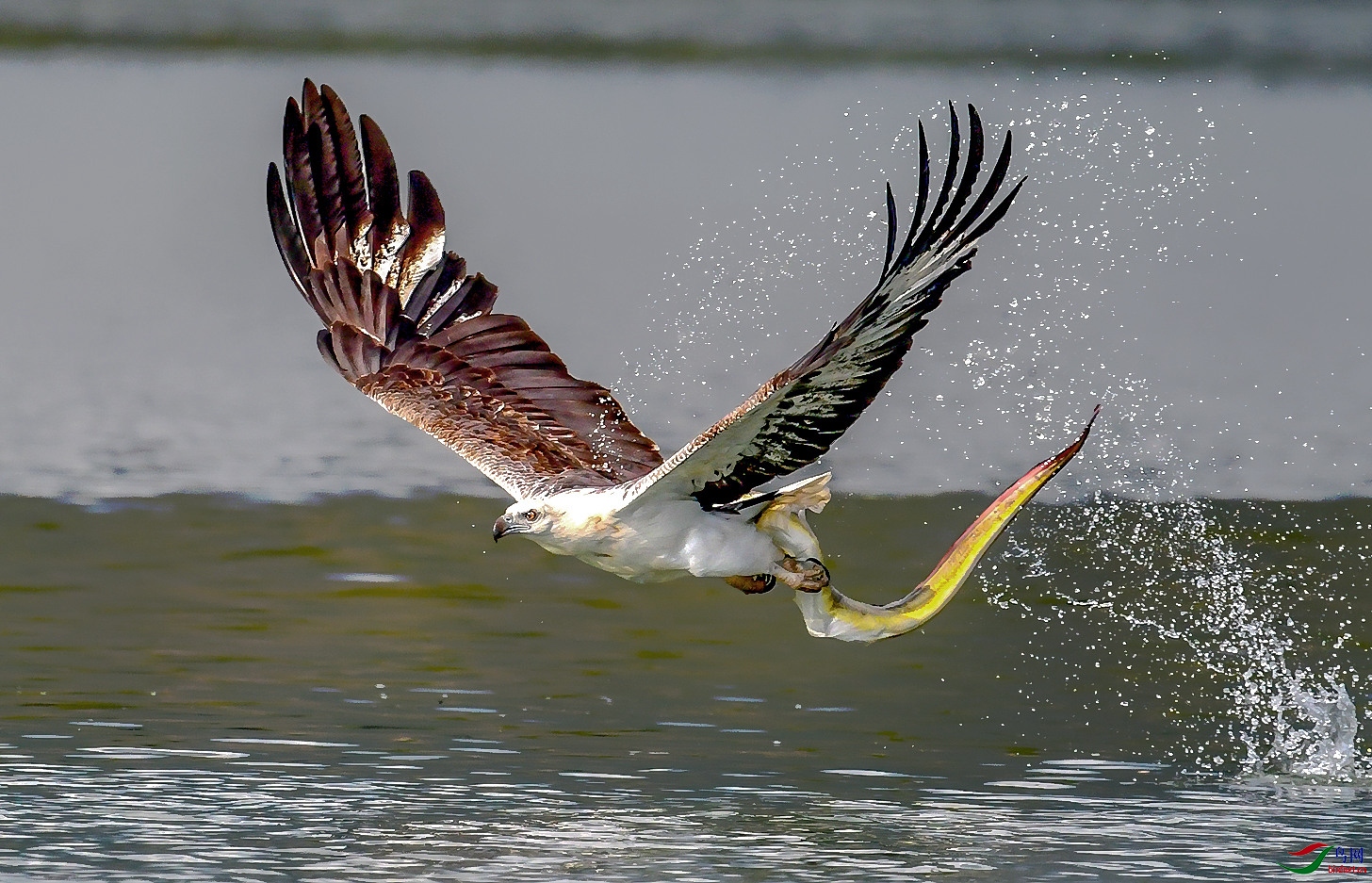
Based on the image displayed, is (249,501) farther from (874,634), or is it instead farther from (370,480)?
(874,634)

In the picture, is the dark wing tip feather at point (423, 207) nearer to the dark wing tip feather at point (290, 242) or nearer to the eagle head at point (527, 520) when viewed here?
the dark wing tip feather at point (290, 242)

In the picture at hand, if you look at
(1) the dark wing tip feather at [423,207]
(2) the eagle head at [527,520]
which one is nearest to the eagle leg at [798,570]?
(2) the eagle head at [527,520]

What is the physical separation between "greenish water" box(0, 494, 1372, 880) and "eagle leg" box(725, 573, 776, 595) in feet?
3.00

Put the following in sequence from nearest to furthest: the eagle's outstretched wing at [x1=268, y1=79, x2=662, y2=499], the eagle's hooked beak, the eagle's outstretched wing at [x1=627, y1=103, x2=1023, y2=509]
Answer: the eagle's outstretched wing at [x1=627, y1=103, x2=1023, y2=509]
the eagle's hooked beak
the eagle's outstretched wing at [x1=268, y1=79, x2=662, y2=499]

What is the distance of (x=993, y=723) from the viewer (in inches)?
420

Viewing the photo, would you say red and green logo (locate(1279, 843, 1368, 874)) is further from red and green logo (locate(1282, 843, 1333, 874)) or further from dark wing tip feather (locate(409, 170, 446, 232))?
dark wing tip feather (locate(409, 170, 446, 232))

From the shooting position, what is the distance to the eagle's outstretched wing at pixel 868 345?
7469 millimetres

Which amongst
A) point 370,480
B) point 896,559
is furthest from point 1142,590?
point 370,480

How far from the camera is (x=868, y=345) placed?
7.71 m

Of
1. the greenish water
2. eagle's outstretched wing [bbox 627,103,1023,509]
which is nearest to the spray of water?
the greenish water

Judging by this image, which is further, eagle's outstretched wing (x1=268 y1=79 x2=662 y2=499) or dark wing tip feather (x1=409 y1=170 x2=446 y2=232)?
dark wing tip feather (x1=409 y1=170 x2=446 y2=232)

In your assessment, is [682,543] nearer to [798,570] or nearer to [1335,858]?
[798,570]

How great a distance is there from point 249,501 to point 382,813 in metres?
6.70

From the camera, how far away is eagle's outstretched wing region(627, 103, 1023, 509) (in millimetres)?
7469
